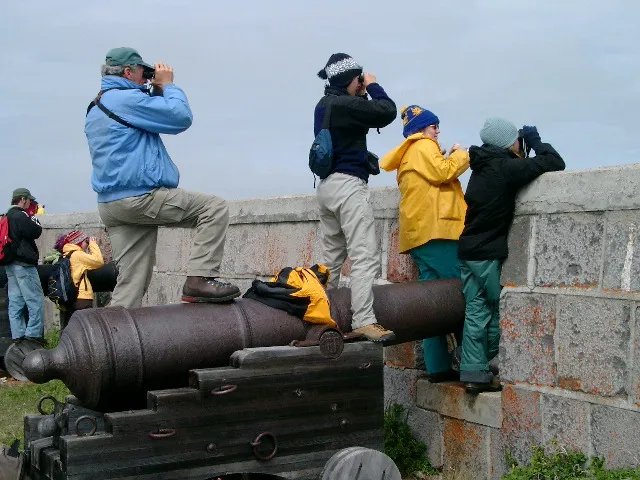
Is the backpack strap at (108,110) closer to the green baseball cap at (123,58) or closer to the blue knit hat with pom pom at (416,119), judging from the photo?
the green baseball cap at (123,58)

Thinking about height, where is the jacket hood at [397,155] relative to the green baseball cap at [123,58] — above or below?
below

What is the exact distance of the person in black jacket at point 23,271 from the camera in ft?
36.9

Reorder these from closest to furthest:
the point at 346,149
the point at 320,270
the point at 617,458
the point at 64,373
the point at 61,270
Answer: the point at 64,373 → the point at 617,458 → the point at 320,270 → the point at 346,149 → the point at 61,270

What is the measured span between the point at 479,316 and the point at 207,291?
5.70ft

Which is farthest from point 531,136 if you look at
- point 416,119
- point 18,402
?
point 18,402

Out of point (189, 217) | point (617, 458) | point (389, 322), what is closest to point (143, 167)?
point (189, 217)

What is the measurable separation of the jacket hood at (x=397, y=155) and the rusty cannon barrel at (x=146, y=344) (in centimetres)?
180

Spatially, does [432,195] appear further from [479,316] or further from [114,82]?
[114,82]

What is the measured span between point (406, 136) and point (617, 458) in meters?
2.52

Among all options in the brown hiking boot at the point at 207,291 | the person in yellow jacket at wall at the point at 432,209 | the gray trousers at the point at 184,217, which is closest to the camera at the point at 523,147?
the person in yellow jacket at wall at the point at 432,209

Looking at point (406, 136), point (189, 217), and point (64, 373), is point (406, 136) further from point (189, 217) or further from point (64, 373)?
point (64, 373)

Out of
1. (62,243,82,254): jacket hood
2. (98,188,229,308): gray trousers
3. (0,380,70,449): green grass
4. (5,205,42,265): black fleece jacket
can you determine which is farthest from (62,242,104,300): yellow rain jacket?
(98,188,229,308): gray trousers

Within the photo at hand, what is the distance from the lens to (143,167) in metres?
5.10

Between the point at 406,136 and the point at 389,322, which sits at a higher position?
the point at 406,136
